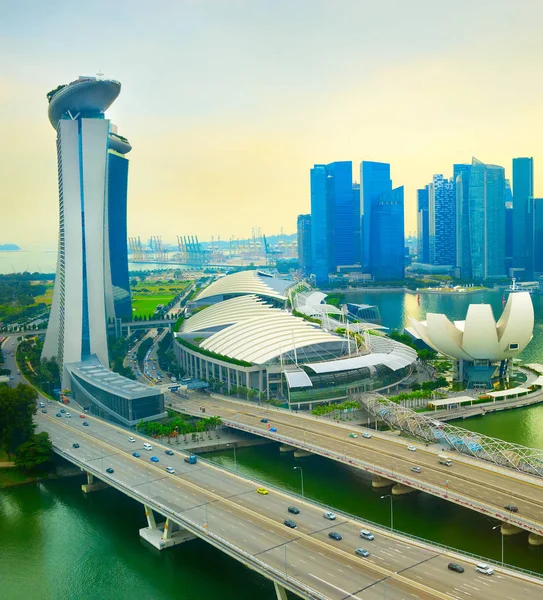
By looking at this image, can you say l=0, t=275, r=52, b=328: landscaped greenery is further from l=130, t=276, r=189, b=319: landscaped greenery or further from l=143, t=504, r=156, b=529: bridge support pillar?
l=143, t=504, r=156, b=529: bridge support pillar

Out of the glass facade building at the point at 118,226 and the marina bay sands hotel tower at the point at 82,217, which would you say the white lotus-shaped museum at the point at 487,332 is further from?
the glass facade building at the point at 118,226

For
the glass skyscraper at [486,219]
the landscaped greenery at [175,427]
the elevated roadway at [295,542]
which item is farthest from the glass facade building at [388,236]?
the elevated roadway at [295,542]

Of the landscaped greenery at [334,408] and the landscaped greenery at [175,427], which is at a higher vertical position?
the landscaped greenery at [334,408]

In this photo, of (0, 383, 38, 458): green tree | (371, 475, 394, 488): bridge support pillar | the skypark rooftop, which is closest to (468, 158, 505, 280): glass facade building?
the skypark rooftop

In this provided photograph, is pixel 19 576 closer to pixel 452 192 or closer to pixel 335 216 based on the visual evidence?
pixel 335 216

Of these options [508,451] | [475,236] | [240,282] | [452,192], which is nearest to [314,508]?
[508,451]
